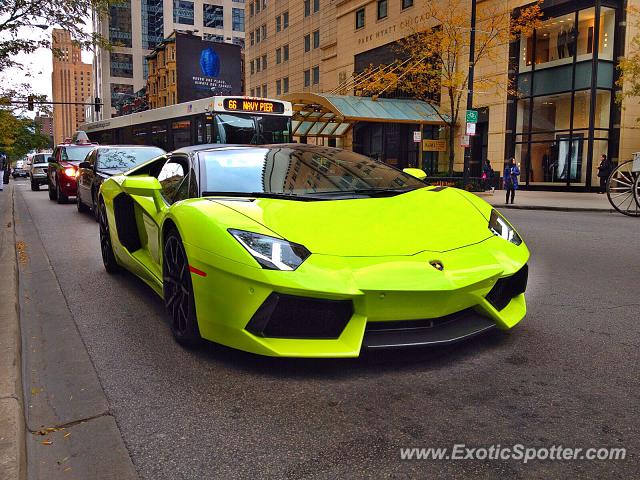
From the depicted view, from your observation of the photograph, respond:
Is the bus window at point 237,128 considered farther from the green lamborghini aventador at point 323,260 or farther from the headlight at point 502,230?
the headlight at point 502,230

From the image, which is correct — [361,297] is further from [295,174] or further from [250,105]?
[250,105]

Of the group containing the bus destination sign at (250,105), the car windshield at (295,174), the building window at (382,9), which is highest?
the building window at (382,9)

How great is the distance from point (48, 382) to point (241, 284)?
4.34 ft

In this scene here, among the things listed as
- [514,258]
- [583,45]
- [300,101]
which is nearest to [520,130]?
[583,45]

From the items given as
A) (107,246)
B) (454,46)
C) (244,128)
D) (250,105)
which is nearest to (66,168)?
(244,128)

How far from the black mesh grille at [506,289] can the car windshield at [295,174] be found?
3.51 ft

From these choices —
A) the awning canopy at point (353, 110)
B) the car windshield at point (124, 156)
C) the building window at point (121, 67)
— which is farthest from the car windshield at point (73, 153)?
the building window at point (121, 67)

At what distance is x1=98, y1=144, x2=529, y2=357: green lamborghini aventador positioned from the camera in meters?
3.08

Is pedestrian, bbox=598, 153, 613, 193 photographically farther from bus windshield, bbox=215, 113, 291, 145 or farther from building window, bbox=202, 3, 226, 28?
building window, bbox=202, 3, 226, 28

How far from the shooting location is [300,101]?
1184 inches

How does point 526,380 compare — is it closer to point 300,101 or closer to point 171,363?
point 171,363

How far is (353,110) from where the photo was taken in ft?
93.5

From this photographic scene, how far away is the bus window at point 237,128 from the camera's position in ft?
57.4

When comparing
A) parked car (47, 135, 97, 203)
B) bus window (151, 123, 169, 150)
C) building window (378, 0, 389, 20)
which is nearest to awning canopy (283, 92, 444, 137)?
building window (378, 0, 389, 20)
